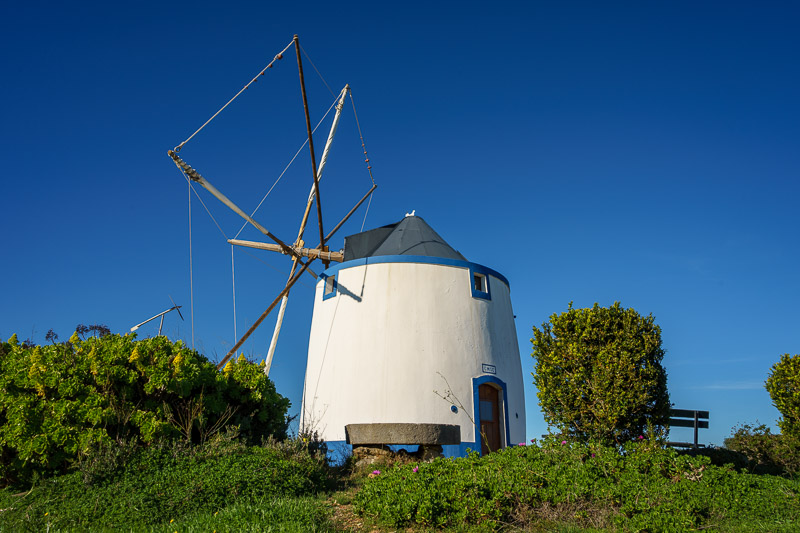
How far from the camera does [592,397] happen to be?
28.7 ft

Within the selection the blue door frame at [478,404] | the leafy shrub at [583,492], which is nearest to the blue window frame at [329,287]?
the blue door frame at [478,404]

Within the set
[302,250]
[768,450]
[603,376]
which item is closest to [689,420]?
[768,450]

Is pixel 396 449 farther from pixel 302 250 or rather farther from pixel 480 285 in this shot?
pixel 302 250

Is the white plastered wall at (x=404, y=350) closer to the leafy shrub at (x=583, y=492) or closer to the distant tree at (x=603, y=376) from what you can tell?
the distant tree at (x=603, y=376)

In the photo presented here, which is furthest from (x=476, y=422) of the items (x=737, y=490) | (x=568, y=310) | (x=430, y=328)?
(x=737, y=490)

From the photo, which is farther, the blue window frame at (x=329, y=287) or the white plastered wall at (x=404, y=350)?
the blue window frame at (x=329, y=287)

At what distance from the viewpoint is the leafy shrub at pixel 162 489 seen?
618 cm

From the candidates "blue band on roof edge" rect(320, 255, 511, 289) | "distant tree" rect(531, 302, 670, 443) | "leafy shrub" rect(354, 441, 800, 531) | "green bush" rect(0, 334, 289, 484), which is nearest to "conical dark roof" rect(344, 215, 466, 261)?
"blue band on roof edge" rect(320, 255, 511, 289)

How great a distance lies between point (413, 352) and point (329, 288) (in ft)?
9.70

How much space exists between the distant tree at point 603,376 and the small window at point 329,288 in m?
6.25

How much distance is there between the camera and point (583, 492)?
21.5 feet

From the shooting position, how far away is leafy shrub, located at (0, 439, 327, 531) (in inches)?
243

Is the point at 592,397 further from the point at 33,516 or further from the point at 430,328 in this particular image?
the point at 33,516

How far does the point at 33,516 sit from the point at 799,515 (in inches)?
338
